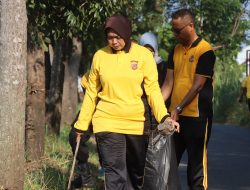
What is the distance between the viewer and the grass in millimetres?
7605

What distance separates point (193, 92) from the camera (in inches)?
247

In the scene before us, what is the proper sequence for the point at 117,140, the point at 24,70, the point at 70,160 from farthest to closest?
the point at 70,160 < the point at 24,70 < the point at 117,140

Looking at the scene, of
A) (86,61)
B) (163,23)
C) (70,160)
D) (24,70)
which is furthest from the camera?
(86,61)

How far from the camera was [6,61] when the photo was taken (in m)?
6.29

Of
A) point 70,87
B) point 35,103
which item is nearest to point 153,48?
point 35,103

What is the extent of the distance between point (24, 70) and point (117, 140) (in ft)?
3.94

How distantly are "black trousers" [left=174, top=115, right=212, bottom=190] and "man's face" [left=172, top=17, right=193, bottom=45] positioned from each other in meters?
0.76

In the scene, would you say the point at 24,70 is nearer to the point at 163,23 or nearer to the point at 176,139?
the point at 176,139

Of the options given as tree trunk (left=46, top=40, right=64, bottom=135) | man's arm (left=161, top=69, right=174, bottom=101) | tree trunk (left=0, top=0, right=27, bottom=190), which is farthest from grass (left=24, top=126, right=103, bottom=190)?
man's arm (left=161, top=69, right=174, bottom=101)

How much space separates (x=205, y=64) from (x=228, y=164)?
568cm

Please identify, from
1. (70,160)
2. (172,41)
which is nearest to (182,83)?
(70,160)

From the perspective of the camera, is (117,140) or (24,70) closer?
(117,140)

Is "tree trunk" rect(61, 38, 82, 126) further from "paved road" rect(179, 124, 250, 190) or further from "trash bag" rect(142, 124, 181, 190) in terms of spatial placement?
"trash bag" rect(142, 124, 181, 190)

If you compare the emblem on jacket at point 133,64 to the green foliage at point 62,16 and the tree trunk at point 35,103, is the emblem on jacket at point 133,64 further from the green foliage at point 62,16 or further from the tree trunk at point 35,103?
the tree trunk at point 35,103
